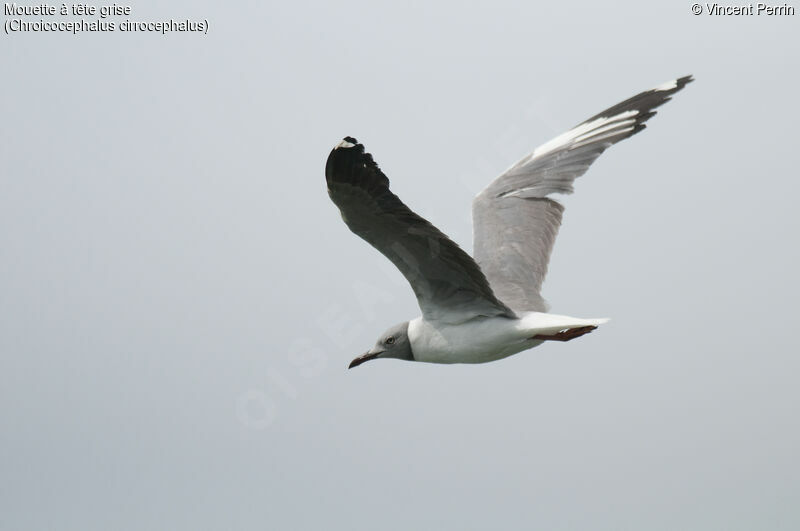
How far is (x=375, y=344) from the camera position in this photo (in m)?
8.96

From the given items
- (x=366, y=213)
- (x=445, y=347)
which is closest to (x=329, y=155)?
(x=366, y=213)

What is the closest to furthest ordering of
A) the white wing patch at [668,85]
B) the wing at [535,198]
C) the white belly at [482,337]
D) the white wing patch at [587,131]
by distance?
the white belly at [482,337], the wing at [535,198], the white wing patch at [587,131], the white wing patch at [668,85]

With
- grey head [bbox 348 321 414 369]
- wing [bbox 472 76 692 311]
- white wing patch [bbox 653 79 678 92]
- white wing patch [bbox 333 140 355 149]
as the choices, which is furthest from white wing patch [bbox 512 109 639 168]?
white wing patch [bbox 333 140 355 149]

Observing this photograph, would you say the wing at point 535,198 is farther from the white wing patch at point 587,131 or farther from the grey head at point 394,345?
the grey head at point 394,345

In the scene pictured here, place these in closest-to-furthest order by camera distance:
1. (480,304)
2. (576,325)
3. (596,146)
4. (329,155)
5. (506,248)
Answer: (329,155)
(576,325)
(480,304)
(506,248)
(596,146)

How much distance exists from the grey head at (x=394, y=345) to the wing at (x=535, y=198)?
983 mm

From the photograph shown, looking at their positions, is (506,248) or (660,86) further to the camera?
(660,86)

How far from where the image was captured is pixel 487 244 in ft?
31.9

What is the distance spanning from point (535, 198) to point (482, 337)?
2571 mm

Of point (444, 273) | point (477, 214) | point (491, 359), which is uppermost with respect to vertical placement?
point (477, 214)

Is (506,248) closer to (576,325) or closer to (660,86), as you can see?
(576,325)

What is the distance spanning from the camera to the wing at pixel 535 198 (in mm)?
9422

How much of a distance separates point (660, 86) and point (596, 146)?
1.14 meters

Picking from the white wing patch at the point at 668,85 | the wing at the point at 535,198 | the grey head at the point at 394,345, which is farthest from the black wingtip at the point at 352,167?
the white wing patch at the point at 668,85
